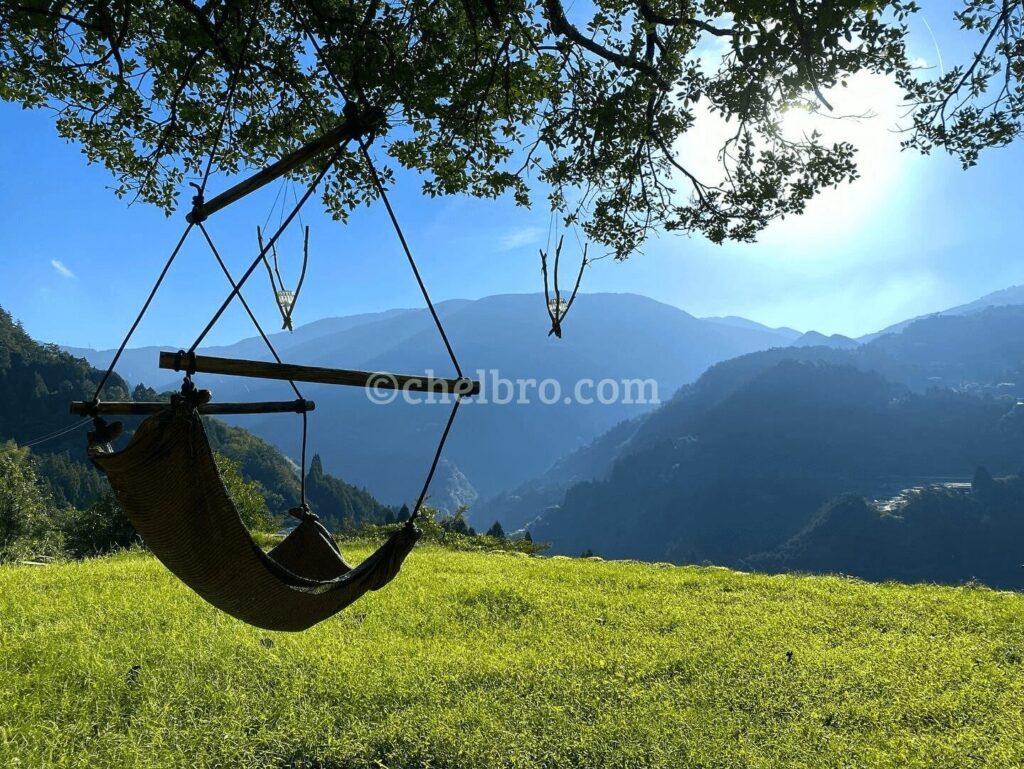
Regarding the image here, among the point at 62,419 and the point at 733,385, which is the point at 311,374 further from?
the point at 733,385

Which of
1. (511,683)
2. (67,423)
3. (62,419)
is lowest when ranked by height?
(67,423)

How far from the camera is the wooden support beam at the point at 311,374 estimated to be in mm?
2129

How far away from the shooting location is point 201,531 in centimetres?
224

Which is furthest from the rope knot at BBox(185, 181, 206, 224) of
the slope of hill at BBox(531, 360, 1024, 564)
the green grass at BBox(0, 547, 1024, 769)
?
the slope of hill at BBox(531, 360, 1024, 564)

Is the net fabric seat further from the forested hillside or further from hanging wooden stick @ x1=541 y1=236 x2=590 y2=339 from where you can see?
the forested hillside

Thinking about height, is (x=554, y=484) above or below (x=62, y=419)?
below

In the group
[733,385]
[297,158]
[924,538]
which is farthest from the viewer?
[733,385]

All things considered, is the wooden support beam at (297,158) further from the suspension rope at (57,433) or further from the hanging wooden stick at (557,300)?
the hanging wooden stick at (557,300)

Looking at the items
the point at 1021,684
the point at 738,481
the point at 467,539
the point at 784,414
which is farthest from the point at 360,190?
the point at 784,414

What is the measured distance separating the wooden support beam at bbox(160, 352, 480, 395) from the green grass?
1.83 m

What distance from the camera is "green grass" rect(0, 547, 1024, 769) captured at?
3098 millimetres

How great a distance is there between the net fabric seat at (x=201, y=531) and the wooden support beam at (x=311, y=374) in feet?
0.53

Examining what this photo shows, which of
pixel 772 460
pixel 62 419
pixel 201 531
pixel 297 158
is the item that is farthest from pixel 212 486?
pixel 772 460

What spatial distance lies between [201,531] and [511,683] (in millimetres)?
2308
